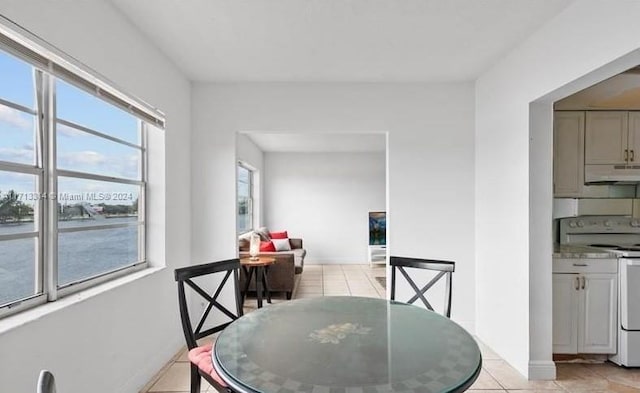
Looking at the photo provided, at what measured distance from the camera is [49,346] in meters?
1.55

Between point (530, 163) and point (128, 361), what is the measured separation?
125 inches

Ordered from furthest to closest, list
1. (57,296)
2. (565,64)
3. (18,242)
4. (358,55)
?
(358,55), (565,64), (57,296), (18,242)

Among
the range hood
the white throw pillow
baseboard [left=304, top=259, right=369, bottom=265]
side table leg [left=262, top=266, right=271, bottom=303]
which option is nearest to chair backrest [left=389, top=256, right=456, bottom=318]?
the range hood

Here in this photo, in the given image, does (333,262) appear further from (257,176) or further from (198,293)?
(198,293)

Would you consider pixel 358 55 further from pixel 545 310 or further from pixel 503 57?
pixel 545 310

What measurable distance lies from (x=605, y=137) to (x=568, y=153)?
1.21 feet

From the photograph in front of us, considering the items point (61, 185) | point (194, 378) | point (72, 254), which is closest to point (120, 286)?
point (72, 254)

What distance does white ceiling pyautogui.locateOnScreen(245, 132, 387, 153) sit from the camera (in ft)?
19.1

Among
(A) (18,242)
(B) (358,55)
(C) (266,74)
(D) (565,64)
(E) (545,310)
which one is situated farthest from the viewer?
(C) (266,74)

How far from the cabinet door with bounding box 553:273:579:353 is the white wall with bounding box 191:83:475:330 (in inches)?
30.6

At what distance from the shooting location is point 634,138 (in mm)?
3016

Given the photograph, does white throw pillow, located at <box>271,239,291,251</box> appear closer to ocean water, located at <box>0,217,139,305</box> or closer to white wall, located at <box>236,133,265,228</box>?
white wall, located at <box>236,133,265,228</box>

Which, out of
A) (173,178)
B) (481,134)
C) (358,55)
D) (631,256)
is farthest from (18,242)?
(631,256)

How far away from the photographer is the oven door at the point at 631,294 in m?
2.58
